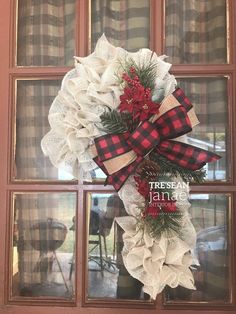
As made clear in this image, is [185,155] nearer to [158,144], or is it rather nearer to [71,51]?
[158,144]

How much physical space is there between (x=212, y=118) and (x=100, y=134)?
359 millimetres

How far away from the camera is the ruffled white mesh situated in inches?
33.3

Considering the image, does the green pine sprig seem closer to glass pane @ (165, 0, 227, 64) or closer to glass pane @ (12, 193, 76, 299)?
glass pane @ (165, 0, 227, 64)

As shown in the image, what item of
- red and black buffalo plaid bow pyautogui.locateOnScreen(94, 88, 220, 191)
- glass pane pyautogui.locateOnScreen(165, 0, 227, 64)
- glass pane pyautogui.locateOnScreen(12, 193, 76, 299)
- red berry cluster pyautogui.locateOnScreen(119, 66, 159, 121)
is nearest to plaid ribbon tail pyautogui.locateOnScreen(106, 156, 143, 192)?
red and black buffalo plaid bow pyautogui.locateOnScreen(94, 88, 220, 191)

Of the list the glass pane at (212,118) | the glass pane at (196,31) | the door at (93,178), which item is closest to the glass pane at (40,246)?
the door at (93,178)

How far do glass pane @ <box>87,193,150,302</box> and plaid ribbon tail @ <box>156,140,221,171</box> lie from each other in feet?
0.80

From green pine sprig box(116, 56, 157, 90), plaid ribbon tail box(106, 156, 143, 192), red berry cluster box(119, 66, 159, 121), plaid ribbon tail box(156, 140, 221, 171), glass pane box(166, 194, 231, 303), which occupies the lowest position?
glass pane box(166, 194, 231, 303)

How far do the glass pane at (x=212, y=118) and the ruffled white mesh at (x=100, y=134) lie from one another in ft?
0.53

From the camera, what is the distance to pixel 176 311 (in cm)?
101

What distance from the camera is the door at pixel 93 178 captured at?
40.1 inches

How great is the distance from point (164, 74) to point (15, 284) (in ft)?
2.36

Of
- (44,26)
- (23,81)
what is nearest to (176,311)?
(23,81)

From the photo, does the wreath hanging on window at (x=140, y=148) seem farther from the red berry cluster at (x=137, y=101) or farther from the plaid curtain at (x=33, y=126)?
the plaid curtain at (x=33, y=126)

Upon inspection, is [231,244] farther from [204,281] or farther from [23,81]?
[23,81]
